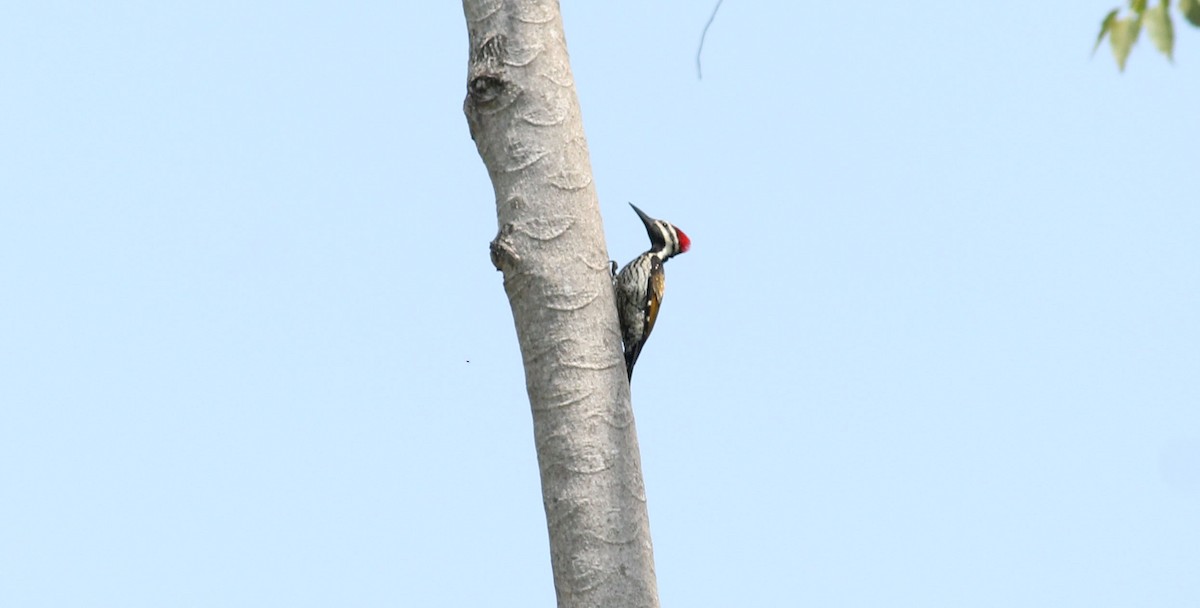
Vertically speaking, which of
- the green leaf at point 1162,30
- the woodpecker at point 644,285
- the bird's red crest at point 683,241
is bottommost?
the green leaf at point 1162,30

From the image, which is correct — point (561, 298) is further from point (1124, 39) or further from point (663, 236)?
point (663, 236)

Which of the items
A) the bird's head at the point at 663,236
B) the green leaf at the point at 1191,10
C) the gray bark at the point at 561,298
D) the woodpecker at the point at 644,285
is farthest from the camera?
the bird's head at the point at 663,236

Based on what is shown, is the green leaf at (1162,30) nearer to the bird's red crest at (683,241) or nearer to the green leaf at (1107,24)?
the green leaf at (1107,24)

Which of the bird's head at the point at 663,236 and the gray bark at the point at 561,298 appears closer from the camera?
the gray bark at the point at 561,298

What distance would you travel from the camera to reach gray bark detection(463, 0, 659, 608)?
3361 mm

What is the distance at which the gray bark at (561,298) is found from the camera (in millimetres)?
3361

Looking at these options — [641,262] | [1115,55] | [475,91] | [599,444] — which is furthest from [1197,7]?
[641,262]

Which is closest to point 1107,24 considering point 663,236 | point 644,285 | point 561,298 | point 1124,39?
point 1124,39

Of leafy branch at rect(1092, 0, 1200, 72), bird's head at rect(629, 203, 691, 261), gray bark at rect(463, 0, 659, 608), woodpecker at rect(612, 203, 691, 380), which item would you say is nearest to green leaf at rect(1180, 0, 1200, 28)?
leafy branch at rect(1092, 0, 1200, 72)

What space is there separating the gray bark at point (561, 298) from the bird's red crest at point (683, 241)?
6.82ft

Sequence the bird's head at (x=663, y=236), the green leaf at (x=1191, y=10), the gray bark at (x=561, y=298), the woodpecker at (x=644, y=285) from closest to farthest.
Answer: the green leaf at (x=1191, y=10), the gray bark at (x=561, y=298), the woodpecker at (x=644, y=285), the bird's head at (x=663, y=236)

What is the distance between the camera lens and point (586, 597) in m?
3.29

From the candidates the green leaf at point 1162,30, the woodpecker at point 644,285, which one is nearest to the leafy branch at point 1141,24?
the green leaf at point 1162,30

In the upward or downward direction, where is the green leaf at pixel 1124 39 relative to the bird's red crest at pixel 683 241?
downward
